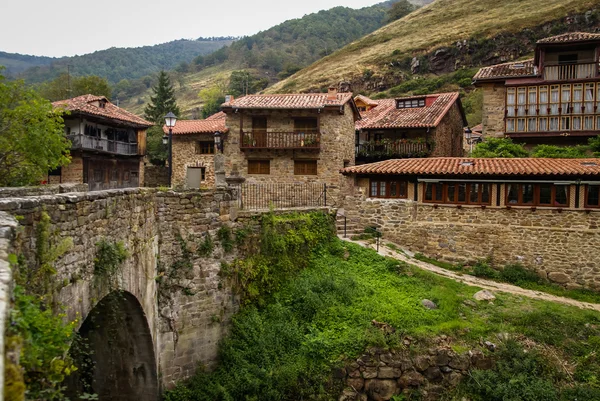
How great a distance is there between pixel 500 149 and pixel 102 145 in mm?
27106

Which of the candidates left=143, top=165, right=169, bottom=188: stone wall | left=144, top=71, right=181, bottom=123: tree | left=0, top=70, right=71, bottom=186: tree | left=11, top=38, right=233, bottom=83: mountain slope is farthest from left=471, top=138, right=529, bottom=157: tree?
left=11, top=38, right=233, bottom=83: mountain slope

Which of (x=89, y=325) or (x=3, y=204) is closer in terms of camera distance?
(x=3, y=204)

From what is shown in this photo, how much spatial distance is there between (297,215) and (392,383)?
6.25 m

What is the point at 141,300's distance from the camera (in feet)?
30.7

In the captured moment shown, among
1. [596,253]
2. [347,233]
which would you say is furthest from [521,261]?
[347,233]

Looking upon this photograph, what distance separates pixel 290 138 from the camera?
2814cm

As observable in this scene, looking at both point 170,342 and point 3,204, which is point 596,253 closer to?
point 170,342

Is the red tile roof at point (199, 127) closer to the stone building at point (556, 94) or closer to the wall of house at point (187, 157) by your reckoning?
the wall of house at point (187, 157)

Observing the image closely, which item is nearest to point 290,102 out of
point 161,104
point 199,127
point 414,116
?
point 414,116

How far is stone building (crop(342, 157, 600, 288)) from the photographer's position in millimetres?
17219

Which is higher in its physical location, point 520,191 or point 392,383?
point 520,191

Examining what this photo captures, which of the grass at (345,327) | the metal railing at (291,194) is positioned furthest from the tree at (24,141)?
the metal railing at (291,194)

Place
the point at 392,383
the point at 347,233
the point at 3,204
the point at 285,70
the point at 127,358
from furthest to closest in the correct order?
the point at 285,70 → the point at 347,233 → the point at 392,383 → the point at 127,358 → the point at 3,204

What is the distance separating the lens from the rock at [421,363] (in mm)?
12375
